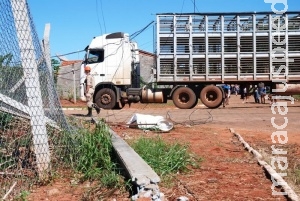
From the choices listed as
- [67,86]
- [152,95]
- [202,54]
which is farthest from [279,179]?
[67,86]

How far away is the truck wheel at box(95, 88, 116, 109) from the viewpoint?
17.3 meters

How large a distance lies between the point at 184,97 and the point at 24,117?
512 inches

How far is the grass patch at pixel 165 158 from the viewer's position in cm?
482

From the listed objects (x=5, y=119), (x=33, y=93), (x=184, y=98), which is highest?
(x=33, y=93)

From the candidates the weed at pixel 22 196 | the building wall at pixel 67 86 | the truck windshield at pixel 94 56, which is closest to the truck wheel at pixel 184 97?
the truck windshield at pixel 94 56

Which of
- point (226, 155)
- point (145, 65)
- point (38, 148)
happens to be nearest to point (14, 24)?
point (38, 148)

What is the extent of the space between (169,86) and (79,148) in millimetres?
13181

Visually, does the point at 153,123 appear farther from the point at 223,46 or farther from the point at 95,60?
the point at 223,46

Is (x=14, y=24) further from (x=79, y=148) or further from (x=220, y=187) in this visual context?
(x=220, y=187)

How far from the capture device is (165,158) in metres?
5.02

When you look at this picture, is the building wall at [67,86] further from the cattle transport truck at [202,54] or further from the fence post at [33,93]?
the fence post at [33,93]

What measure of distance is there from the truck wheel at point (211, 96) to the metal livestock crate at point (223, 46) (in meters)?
0.50

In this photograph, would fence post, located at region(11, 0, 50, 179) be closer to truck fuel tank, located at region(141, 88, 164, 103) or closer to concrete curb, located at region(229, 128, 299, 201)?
concrete curb, located at region(229, 128, 299, 201)

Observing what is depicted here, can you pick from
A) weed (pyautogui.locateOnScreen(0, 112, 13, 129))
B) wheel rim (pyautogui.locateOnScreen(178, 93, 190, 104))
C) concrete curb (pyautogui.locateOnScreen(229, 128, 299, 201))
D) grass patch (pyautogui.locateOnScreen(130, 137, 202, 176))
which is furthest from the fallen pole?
wheel rim (pyautogui.locateOnScreen(178, 93, 190, 104))
